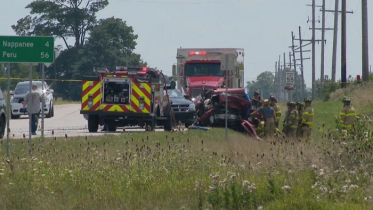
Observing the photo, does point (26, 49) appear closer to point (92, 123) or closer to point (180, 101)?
point (92, 123)

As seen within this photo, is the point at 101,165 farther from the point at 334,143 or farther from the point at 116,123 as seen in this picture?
the point at 116,123

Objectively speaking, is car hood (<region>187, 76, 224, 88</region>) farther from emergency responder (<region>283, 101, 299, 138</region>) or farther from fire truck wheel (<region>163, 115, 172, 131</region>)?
emergency responder (<region>283, 101, 299, 138</region>)

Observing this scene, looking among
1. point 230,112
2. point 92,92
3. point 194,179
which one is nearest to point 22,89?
point 92,92

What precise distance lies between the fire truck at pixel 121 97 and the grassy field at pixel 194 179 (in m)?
10.4

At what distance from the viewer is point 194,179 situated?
42.8 feet

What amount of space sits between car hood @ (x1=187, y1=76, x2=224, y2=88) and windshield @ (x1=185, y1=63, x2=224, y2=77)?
0.27m

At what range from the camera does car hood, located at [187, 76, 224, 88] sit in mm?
36594

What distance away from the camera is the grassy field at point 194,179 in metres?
11.5

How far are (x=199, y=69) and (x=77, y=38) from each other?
5091cm

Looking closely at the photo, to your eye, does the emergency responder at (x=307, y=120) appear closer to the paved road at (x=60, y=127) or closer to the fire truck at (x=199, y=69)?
the paved road at (x=60, y=127)

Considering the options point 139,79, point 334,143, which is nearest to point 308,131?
point 139,79

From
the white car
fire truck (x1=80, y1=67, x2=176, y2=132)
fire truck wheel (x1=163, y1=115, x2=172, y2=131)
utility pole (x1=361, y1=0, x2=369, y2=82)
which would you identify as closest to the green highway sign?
fire truck (x1=80, y1=67, x2=176, y2=132)

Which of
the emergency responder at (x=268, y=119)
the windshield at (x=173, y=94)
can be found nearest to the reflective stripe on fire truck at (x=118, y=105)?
the emergency responder at (x=268, y=119)

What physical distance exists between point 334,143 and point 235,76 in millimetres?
20741
